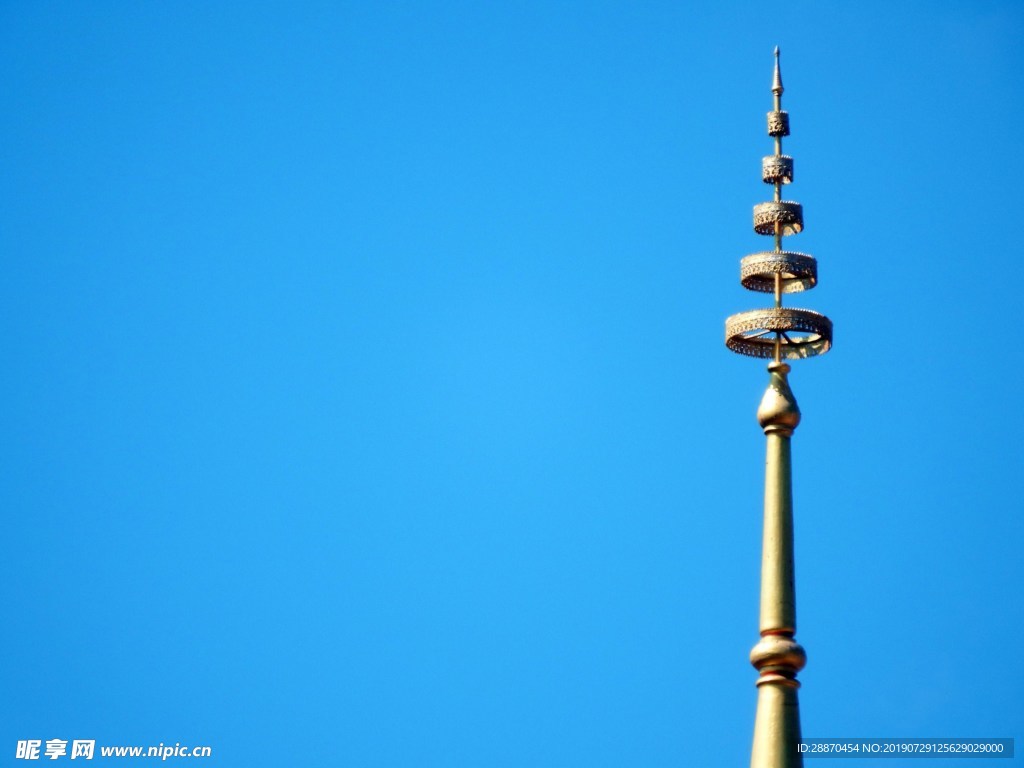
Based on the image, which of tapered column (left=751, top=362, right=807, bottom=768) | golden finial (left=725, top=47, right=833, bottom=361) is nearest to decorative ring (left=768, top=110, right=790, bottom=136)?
golden finial (left=725, top=47, right=833, bottom=361)

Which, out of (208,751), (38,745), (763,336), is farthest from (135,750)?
(763,336)

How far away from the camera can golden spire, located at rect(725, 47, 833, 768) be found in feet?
113

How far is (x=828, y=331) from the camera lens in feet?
125

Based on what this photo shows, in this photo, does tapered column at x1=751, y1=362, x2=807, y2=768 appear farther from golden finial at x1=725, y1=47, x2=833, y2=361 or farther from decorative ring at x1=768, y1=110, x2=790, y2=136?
decorative ring at x1=768, y1=110, x2=790, y2=136

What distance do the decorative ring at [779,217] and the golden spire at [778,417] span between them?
0.02 meters

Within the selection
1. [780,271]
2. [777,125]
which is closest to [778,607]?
[780,271]

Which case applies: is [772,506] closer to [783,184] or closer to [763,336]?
[763,336]

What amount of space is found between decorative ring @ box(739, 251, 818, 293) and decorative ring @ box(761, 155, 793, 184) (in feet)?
6.08

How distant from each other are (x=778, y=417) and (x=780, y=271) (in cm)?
316

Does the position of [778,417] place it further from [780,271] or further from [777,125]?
[777,125]

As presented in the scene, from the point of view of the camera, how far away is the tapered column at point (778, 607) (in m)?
34.4

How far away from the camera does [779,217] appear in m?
39.6

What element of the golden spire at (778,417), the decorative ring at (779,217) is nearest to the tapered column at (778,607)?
the golden spire at (778,417)

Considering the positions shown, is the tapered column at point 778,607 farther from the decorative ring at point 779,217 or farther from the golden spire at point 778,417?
the decorative ring at point 779,217
